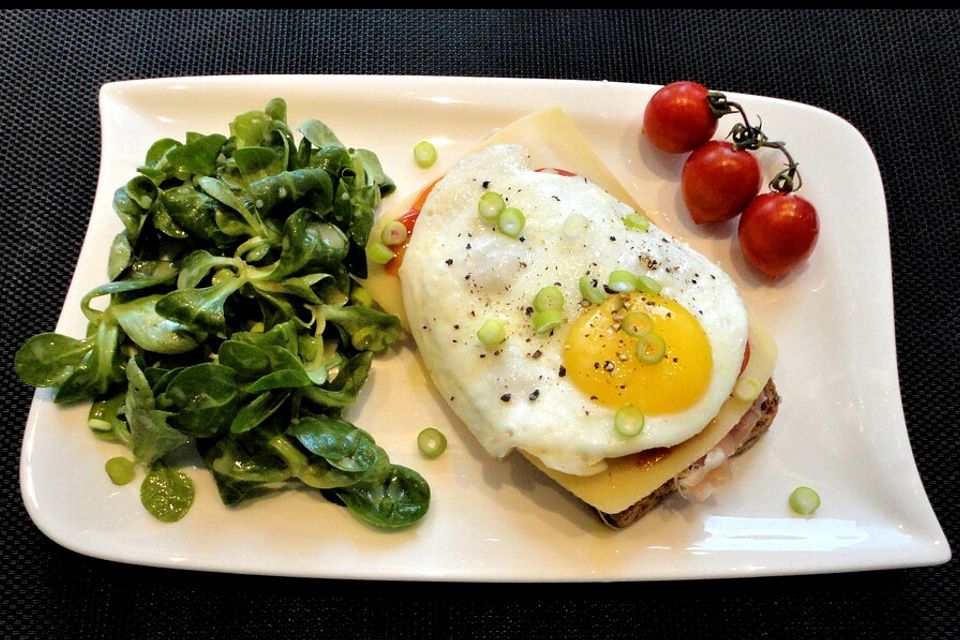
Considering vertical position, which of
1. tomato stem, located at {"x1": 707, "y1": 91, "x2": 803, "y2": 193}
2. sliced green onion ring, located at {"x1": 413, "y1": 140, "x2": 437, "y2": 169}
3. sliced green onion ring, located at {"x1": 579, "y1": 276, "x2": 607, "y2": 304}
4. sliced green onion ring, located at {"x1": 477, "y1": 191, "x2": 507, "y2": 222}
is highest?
tomato stem, located at {"x1": 707, "y1": 91, "x2": 803, "y2": 193}

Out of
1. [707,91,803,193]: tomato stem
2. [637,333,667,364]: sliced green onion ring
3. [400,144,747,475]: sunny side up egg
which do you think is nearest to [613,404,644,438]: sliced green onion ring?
[400,144,747,475]: sunny side up egg

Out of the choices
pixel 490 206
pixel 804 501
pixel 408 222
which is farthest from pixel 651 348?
pixel 408 222

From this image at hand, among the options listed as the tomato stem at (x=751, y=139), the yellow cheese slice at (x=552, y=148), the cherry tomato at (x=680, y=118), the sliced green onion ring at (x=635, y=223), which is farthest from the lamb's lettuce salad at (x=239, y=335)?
Result: the tomato stem at (x=751, y=139)

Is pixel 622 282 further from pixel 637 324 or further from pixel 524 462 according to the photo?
pixel 524 462

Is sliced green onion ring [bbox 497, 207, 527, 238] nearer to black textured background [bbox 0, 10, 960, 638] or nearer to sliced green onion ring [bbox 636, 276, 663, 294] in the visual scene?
sliced green onion ring [bbox 636, 276, 663, 294]

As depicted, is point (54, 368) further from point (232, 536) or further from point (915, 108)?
point (915, 108)

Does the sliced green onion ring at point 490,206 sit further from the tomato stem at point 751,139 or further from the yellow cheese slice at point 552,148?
the tomato stem at point 751,139

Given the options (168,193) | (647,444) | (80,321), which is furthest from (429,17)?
(647,444)
